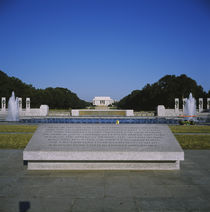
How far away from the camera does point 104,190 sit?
5.61m

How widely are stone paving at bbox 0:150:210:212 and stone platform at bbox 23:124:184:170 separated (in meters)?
0.40

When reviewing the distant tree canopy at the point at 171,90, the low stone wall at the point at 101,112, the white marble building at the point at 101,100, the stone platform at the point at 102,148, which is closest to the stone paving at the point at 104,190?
the stone platform at the point at 102,148

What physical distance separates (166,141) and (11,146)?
876cm

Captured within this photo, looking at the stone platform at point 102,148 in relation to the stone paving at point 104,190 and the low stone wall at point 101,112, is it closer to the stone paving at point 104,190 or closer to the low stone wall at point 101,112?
the stone paving at point 104,190

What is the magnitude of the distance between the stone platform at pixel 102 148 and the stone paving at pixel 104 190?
1.30 feet

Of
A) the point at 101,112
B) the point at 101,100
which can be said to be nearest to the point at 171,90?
the point at 101,112

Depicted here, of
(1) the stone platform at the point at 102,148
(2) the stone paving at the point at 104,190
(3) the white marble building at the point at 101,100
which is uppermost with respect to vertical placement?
(3) the white marble building at the point at 101,100

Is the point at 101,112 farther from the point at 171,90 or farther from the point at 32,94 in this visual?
the point at 32,94

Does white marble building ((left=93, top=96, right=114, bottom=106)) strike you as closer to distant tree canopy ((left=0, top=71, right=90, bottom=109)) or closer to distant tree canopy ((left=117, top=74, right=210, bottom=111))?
distant tree canopy ((left=0, top=71, right=90, bottom=109))

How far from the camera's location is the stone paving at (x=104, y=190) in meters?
4.72

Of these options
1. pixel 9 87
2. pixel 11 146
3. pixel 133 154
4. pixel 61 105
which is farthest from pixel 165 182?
pixel 61 105

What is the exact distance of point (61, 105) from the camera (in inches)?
3420

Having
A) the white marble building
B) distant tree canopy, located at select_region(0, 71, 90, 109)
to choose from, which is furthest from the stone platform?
the white marble building

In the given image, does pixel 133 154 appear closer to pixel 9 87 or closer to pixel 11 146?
pixel 11 146
